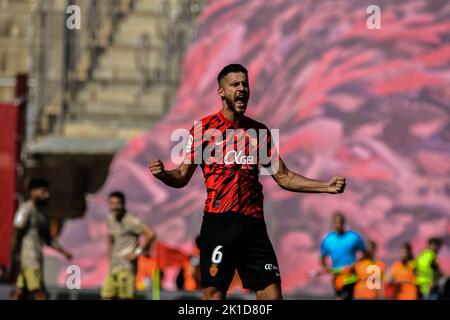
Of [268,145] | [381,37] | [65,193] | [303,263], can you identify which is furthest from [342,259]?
[65,193]

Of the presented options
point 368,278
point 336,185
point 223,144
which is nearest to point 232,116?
point 223,144

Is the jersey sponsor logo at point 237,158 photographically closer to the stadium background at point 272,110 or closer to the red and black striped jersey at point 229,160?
the red and black striped jersey at point 229,160

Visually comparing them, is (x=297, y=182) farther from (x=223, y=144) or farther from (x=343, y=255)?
(x=343, y=255)

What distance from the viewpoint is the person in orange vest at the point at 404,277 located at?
22359mm

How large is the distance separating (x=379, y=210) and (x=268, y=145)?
17.3 meters

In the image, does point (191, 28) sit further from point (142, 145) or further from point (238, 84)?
point (238, 84)

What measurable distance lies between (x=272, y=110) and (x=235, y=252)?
782 inches

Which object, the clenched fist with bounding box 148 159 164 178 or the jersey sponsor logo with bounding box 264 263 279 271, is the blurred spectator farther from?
the clenched fist with bounding box 148 159 164 178

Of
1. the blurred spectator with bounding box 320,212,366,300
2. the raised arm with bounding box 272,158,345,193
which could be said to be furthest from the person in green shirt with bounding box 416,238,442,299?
the raised arm with bounding box 272,158,345,193

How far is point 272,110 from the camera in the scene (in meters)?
29.5

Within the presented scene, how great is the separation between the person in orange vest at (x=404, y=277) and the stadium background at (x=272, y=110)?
2.55m

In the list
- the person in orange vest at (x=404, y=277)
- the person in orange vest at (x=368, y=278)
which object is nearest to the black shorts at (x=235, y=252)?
the person in orange vest at (x=368, y=278)

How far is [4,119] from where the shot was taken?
81.3ft

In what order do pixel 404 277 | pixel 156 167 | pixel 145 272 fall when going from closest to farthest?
pixel 156 167, pixel 404 277, pixel 145 272
